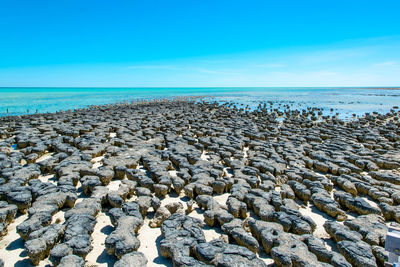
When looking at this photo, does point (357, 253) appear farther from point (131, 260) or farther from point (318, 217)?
point (131, 260)

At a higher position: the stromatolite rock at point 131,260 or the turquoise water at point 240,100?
the turquoise water at point 240,100

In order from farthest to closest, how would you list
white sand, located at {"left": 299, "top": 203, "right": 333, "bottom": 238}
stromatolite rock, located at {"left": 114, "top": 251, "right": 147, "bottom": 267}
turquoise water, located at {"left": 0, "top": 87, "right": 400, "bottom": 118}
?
turquoise water, located at {"left": 0, "top": 87, "right": 400, "bottom": 118} < white sand, located at {"left": 299, "top": 203, "right": 333, "bottom": 238} < stromatolite rock, located at {"left": 114, "top": 251, "right": 147, "bottom": 267}

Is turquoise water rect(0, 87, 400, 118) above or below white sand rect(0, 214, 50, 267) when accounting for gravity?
above

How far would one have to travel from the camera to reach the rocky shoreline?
4.95 meters

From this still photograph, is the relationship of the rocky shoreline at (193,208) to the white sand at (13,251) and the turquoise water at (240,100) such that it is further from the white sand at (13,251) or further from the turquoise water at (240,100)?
the turquoise water at (240,100)

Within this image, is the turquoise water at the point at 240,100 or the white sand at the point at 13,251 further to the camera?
the turquoise water at the point at 240,100

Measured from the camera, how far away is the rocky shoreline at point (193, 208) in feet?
16.2

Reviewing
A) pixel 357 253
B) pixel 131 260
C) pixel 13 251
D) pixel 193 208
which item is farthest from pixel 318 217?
pixel 13 251

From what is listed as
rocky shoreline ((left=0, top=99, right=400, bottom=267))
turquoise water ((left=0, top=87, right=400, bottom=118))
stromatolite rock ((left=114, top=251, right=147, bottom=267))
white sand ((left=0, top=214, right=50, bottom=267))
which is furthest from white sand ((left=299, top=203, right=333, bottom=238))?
turquoise water ((left=0, top=87, right=400, bottom=118))

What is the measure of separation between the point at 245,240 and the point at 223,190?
9.88 ft

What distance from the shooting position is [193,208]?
24.0 feet

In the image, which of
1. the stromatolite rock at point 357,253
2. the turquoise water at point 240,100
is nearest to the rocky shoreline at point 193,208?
the stromatolite rock at point 357,253

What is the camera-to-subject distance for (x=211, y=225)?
20.8ft

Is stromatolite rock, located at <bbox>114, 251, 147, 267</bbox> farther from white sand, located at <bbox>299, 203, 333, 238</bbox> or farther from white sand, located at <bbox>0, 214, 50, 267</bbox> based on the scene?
white sand, located at <bbox>299, 203, 333, 238</bbox>
